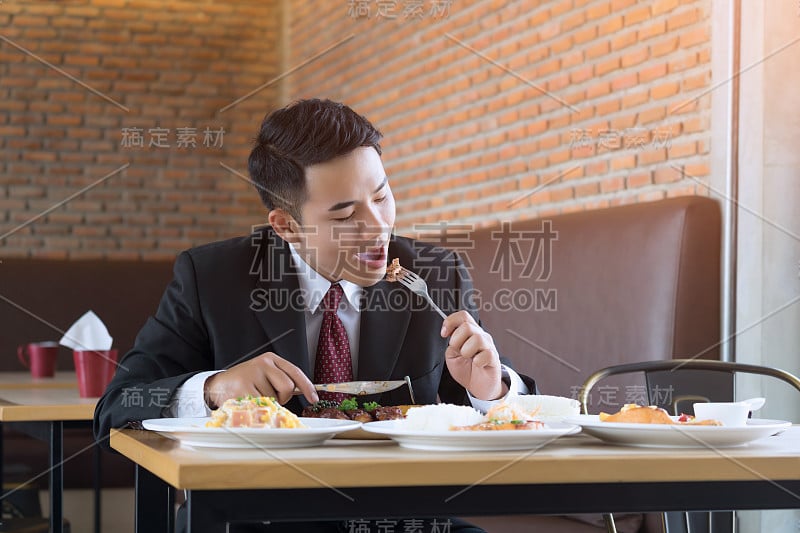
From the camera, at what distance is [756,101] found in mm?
2678

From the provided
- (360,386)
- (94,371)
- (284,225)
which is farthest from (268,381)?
(94,371)

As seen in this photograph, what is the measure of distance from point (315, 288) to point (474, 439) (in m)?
0.74

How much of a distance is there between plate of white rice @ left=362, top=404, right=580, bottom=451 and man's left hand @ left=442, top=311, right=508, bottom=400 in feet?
0.80

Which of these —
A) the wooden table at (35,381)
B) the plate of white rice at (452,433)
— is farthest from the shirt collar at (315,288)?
the wooden table at (35,381)

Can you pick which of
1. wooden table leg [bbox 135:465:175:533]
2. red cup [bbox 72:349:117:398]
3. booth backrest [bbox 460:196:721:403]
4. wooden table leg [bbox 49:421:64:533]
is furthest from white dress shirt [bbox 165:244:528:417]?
booth backrest [bbox 460:196:721:403]

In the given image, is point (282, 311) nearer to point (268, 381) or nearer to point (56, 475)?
point (268, 381)

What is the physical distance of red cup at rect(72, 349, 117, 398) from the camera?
2504 mm

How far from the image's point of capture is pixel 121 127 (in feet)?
19.1

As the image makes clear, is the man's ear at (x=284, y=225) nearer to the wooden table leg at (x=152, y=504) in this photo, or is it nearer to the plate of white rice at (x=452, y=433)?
the wooden table leg at (x=152, y=504)

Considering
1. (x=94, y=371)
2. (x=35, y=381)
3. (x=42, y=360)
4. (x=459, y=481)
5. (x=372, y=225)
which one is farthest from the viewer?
(x=42, y=360)

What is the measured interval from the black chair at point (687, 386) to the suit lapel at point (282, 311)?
514 mm

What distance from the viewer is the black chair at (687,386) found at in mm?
1750

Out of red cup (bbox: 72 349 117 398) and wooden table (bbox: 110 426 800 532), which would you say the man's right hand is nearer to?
wooden table (bbox: 110 426 800 532)

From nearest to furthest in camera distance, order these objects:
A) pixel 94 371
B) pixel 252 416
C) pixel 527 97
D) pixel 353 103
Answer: pixel 252 416 → pixel 94 371 → pixel 527 97 → pixel 353 103
